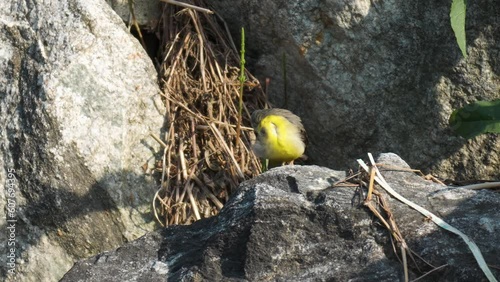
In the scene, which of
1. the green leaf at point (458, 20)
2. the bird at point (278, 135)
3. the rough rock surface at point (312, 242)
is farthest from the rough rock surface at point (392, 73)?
the rough rock surface at point (312, 242)

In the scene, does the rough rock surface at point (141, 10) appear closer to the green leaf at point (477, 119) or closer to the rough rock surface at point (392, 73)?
the rough rock surface at point (392, 73)

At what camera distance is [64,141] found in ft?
15.0

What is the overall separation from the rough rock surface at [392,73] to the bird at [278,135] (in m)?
0.17

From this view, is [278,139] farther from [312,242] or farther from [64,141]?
[312,242]

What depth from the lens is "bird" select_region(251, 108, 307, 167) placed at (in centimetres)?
518

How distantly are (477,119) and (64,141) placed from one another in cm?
236

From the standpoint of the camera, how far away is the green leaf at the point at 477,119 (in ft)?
14.5

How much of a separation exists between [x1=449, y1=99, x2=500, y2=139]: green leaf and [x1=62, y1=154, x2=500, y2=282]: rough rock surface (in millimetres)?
1008

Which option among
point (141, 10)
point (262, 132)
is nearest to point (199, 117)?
point (262, 132)

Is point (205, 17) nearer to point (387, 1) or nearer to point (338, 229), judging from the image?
point (387, 1)

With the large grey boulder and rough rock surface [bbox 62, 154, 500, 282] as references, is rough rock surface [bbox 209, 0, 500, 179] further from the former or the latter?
rough rock surface [bbox 62, 154, 500, 282]

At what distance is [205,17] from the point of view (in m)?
5.73

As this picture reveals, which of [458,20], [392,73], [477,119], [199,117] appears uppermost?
[458,20]

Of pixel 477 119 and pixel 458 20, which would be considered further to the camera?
pixel 477 119
